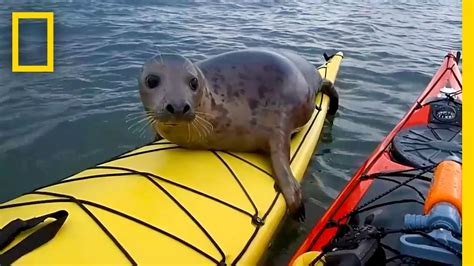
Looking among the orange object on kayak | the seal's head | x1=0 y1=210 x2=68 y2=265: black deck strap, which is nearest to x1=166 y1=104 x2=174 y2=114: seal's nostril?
the seal's head

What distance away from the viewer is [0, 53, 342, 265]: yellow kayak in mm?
2684

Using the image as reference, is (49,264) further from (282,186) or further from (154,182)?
(282,186)

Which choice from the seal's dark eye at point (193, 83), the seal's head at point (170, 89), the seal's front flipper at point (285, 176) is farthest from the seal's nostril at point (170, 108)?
the seal's front flipper at point (285, 176)

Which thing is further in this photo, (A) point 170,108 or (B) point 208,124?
(B) point 208,124

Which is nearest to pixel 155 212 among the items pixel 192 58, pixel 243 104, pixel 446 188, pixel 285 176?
pixel 285 176

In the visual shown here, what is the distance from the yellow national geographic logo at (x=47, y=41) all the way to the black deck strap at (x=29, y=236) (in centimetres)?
570

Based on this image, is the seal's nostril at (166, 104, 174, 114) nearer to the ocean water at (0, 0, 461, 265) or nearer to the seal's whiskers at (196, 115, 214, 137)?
the seal's whiskers at (196, 115, 214, 137)

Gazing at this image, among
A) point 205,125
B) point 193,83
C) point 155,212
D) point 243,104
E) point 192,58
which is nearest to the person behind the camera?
point 155,212

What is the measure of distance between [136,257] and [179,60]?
133 centimetres

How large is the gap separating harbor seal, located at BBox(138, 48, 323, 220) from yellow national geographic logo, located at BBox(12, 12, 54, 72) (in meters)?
4.86

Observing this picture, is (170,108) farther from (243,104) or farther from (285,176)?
(285,176)

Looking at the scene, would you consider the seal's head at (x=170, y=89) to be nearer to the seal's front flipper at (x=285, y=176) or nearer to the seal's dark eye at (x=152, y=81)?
the seal's dark eye at (x=152, y=81)

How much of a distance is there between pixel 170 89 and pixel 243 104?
0.94 meters

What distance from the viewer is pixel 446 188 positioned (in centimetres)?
262
